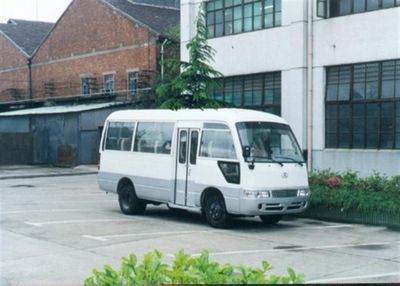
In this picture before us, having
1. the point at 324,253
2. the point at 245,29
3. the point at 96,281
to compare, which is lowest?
the point at 324,253

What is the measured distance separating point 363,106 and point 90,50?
79.6ft

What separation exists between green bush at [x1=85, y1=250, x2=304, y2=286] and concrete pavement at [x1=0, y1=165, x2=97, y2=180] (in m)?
24.3

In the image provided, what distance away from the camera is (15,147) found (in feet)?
119

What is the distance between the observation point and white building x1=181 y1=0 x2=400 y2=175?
19453 mm

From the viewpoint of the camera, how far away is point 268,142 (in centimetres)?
1310

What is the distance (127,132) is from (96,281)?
10.9 meters

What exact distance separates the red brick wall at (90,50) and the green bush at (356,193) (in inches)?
871

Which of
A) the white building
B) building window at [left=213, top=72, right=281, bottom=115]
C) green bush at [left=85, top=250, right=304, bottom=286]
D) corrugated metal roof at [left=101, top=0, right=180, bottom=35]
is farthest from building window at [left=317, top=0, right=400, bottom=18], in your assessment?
green bush at [left=85, top=250, right=304, bottom=286]

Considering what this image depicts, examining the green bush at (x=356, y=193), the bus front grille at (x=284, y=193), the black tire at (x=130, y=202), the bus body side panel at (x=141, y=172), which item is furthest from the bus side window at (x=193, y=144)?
the green bush at (x=356, y=193)

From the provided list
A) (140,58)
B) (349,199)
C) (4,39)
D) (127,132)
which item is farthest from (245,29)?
(4,39)

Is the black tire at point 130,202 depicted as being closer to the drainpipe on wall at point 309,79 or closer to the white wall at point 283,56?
the drainpipe on wall at point 309,79

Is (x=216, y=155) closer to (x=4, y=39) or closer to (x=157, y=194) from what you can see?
(x=157, y=194)

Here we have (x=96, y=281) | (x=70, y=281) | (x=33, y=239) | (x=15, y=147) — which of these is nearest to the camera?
(x=96, y=281)

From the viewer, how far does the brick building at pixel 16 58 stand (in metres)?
47.6
